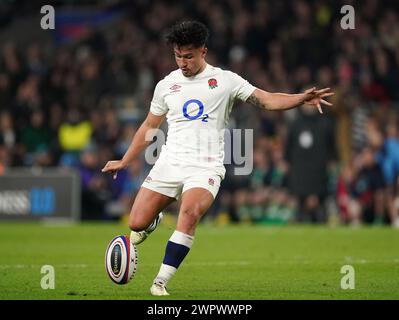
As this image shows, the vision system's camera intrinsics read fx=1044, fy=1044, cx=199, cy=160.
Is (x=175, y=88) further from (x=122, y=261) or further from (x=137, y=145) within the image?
(x=122, y=261)

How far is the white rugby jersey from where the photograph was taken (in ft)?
31.2

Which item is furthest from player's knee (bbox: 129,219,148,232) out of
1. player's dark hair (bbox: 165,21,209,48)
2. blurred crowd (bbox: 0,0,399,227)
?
blurred crowd (bbox: 0,0,399,227)

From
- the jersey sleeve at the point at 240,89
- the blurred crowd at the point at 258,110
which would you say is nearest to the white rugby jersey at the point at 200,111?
the jersey sleeve at the point at 240,89

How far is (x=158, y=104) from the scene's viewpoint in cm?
976

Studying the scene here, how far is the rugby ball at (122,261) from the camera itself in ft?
30.5

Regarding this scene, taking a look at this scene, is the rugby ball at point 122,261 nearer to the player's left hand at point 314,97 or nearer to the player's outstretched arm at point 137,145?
the player's outstretched arm at point 137,145

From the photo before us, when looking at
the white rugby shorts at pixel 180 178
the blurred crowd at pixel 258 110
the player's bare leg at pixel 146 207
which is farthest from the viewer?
the blurred crowd at pixel 258 110

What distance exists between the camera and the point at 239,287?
9.95 meters

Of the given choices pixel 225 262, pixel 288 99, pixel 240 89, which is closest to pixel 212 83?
pixel 240 89

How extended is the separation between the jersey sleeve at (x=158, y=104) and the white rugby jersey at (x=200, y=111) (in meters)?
0.01

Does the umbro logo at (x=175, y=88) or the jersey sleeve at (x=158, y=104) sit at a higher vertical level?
the umbro logo at (x=175, y=88)
